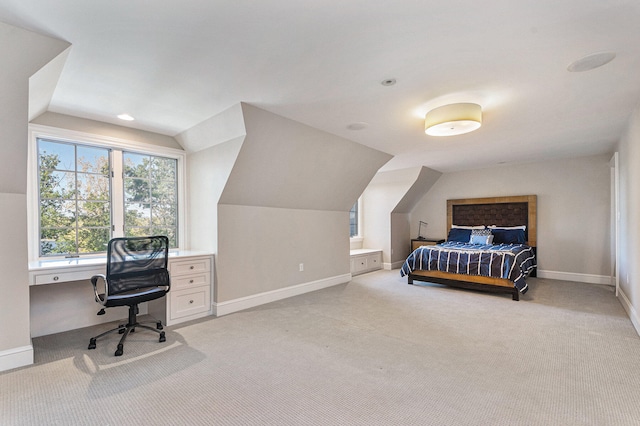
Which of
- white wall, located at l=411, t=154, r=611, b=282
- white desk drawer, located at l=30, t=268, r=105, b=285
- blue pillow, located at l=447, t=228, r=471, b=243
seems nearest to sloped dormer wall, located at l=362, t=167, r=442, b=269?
blue pillow, located at l=447, t=228, r=471, b=243

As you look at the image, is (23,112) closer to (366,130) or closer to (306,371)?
(306,371)

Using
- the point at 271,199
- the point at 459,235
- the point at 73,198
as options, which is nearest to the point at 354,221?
the point at 459,235

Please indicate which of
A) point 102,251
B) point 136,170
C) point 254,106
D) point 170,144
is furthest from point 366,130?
point 102,251

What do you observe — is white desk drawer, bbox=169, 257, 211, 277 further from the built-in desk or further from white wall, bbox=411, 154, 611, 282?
white wall, bbox=411, 154, 611, 282

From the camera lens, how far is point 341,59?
222 centimetres

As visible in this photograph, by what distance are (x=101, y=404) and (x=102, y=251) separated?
217 centimetres

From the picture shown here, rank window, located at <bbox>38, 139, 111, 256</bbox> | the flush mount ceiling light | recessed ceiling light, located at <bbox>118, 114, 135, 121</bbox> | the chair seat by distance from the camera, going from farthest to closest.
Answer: recessed ceiling light, located at <bbox>118, 114, 135, 121</bbox> < window, located at <bbox>38, 139, 111, 256</bbox> < the flush mount ceiling light < the chair seat

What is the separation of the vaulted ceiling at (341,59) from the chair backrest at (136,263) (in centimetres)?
137

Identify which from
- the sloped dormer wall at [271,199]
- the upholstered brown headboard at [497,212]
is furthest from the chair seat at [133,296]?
the upholstered brown headboard at [497,212]

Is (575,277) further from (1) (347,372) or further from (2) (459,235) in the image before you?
(1) (347,372)

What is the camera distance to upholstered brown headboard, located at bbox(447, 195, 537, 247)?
5918mm

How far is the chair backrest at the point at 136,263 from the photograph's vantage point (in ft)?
8.70

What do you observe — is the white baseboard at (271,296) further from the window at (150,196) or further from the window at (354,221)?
the window at (354,221)

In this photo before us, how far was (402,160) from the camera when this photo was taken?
5.70 meters
